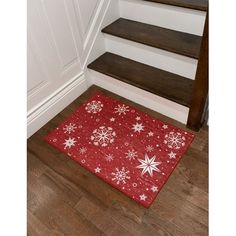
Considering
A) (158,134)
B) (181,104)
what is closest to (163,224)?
(158,134)

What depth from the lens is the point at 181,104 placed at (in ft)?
4.53

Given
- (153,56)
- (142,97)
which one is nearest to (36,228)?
(142,97)

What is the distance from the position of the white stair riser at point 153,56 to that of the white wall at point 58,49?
12 cm

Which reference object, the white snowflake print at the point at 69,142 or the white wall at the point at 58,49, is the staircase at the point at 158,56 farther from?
the white snowflake print at the point at 69,142

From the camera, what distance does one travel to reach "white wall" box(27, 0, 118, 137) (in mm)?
1339

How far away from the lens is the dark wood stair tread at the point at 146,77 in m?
1.43

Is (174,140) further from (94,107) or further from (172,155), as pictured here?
(94,107)

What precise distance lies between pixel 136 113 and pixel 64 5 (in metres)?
0.82

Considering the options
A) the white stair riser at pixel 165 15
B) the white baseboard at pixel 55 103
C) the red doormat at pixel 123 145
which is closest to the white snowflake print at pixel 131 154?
the red doormat at pixel 123 145

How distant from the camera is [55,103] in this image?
1.64m

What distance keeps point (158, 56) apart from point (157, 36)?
13 centimetres

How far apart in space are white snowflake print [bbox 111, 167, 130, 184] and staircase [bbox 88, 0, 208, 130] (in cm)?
51
